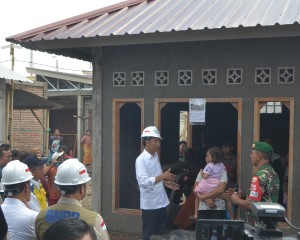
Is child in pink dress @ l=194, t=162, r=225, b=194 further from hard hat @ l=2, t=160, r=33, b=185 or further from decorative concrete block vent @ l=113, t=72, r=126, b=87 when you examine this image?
hard hat @ l=2, t=160, r=33, b=185

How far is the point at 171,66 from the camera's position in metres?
7.05

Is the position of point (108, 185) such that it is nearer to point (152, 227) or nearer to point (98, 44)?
point (152, 227)

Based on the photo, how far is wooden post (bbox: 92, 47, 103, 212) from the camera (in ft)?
24.4

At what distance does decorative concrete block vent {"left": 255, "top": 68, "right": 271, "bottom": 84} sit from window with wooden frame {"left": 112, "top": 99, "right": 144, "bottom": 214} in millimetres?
1709

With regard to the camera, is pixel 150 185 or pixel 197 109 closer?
pixel 150 185

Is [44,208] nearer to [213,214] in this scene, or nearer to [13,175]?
[13,175]

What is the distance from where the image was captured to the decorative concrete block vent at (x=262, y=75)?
21.4ft

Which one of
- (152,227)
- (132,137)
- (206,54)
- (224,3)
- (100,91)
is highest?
(224,3)

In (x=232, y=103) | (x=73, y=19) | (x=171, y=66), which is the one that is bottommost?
(x=232, y=103)

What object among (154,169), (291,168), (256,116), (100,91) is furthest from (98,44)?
(291,168)

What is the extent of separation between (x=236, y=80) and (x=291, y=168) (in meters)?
1.39

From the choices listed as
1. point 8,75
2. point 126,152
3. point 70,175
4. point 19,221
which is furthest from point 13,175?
point 8,75

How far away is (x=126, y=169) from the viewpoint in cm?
784

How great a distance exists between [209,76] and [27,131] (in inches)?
369
